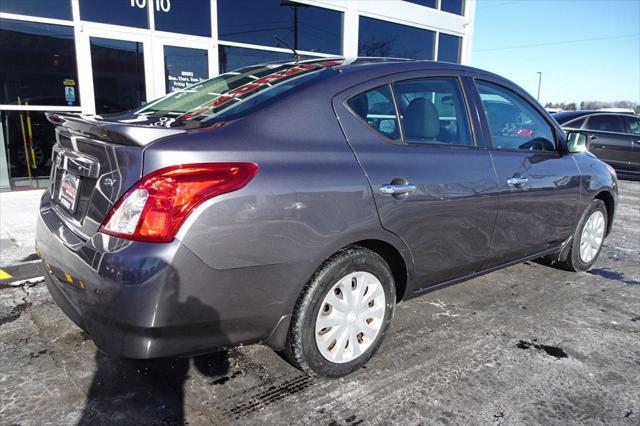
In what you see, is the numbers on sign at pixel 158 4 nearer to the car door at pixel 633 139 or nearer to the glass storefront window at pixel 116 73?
the glass storefront window at pixel 116 73

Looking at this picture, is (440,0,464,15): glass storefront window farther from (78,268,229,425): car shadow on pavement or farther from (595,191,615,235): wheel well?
(78,268,229,425): car shadow on pavement

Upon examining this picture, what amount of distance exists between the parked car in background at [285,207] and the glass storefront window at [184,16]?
16.6ft

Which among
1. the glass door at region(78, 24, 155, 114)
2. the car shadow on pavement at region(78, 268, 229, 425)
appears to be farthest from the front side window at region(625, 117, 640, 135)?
the car shadow on pavement at region(78, 268, 229, 425)

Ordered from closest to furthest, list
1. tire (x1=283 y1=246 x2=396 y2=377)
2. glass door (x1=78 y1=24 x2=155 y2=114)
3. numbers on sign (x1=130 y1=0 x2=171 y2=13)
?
tire (x1=283 y1=246 x2=396 y2=377) → glass door (x1=78 y1=24 x2=155 y2=114) → numbers on sign (x1=130 y1=0 x2=171 y2=13)

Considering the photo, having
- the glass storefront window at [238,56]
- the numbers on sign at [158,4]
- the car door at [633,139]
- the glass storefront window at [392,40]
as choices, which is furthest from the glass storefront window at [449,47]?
the numbers on sign at [158,4]

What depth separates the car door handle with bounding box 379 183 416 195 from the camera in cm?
246

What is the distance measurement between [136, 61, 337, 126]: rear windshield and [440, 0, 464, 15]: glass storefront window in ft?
33.5

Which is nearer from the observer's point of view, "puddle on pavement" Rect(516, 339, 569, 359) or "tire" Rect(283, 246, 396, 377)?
"tire" Rect(283, 246, 396, 377)

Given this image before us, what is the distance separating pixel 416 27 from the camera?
11266mm

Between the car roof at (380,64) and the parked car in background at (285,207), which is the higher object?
the car roof at (380,64)

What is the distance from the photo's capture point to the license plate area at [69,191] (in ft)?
7.43

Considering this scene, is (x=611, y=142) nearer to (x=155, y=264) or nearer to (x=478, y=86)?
(x=478, y=86)

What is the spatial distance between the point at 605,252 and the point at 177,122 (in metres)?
4.96

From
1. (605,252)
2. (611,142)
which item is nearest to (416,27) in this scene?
(611,142)
